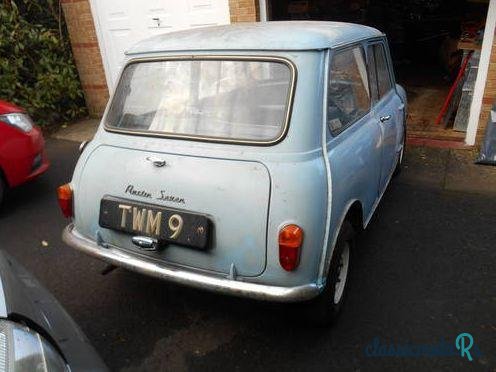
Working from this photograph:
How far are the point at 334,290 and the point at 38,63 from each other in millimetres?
6681

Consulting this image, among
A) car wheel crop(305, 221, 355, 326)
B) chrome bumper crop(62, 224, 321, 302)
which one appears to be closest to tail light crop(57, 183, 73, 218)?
chrome bumper crop(62, 224, 321, 302)

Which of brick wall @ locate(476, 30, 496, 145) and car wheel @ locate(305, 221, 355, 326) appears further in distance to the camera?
brick wall @ locate(476, 30, 496, 145)

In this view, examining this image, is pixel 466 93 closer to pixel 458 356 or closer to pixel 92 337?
pixel 458 356

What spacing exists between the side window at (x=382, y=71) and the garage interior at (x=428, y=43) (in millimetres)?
2322

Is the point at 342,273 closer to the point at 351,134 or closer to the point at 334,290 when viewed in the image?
the point at 334,290

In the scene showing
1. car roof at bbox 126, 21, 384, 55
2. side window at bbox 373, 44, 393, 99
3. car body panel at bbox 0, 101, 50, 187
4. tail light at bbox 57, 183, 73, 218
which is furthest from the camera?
car body panel at bbox 0, 101, 50, 187

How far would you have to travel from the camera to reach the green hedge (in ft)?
22.1

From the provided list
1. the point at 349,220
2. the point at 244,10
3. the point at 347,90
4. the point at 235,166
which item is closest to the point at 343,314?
the point at 349,220

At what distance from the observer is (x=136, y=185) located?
8.26ft

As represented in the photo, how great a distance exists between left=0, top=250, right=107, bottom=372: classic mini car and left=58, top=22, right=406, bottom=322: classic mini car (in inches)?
25.0

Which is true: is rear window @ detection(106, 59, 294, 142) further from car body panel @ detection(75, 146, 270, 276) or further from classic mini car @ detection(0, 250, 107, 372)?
classic mini car @ detection(0, 250, 107, 372)

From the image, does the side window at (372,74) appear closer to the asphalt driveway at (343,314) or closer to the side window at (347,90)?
the side window at (347,90)

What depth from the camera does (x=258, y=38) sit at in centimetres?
262

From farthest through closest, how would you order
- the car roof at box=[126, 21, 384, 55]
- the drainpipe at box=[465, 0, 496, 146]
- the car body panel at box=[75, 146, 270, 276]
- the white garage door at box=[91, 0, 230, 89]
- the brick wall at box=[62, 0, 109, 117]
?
the brick wall at box=[62, 0, 109, 117], the white garage door at box=[91, 0, 230, 89], the drainpipe at box=[465, 0, 496, 146], the car roof at box=[126, 21, 384, 55], the car body panel at box=[75, 146, 270, 276]
